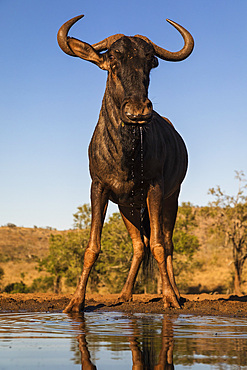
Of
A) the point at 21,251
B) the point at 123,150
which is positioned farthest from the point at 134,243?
the point at 21,251

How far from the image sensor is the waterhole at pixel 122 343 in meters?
2.93

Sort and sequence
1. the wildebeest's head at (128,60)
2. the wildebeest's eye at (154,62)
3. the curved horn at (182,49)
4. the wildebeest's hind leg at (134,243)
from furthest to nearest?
1. the wildebeest's hind leg at (134,243)
2. the curved horn at (182,49)
3. the wildebeest's eye at (154,62)
4. the wildebeest's head at (128,60)

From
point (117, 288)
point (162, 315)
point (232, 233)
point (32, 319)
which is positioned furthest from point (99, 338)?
point (117, 288)

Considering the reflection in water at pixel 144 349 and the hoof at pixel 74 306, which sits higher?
the hoof at pixel 74 306

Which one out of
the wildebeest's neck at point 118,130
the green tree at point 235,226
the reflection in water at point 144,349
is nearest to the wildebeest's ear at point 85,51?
the wildebeest's neck at point 118,130

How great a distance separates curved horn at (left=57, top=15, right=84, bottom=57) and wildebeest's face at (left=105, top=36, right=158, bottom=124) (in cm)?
58

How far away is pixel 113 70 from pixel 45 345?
422 cm

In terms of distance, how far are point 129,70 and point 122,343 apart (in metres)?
3.86

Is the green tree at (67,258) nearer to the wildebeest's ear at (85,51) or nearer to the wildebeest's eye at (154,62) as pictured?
the wildebeest's ear at (85,51)

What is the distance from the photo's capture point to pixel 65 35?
7148 mm

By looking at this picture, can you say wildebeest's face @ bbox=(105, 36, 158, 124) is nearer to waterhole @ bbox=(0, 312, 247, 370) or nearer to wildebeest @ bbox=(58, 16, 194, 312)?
wildebeest @ bbox=(58, 16, 194, 312)

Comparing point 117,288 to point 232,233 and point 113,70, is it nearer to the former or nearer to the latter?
point 232,233

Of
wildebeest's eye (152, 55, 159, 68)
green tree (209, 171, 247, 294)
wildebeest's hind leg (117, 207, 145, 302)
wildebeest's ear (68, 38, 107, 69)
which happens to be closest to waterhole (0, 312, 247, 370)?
wildebeest's eye (152, 55, 159, 68)

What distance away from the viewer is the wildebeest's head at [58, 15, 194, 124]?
233 inches
